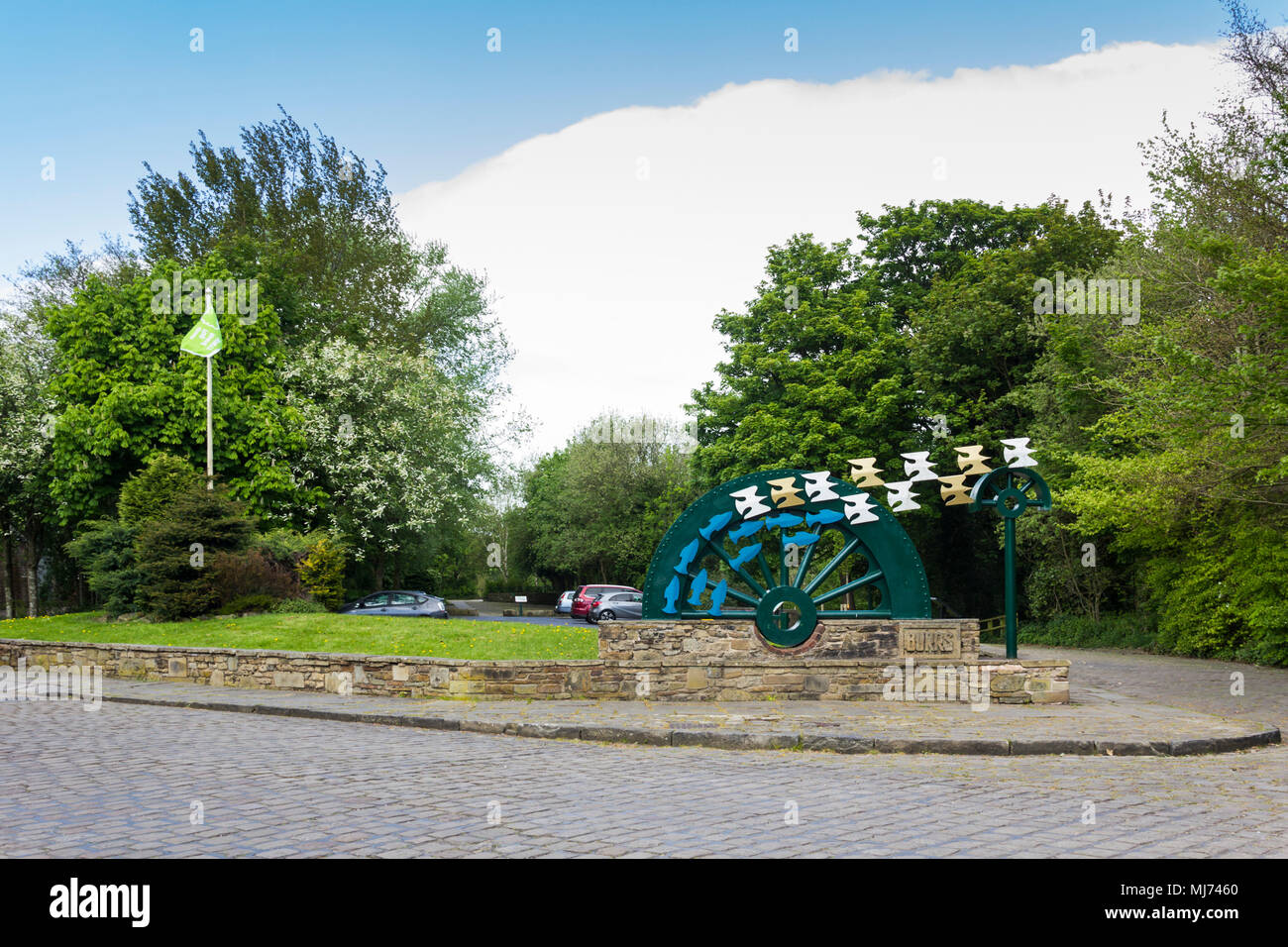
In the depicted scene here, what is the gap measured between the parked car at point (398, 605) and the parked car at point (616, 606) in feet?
19.6

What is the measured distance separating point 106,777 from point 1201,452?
19148 mm

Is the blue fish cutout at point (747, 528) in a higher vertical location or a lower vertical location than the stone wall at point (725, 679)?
higher

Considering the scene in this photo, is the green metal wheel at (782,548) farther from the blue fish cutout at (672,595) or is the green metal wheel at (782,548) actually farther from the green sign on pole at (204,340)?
the green sign on pole at (204,340)

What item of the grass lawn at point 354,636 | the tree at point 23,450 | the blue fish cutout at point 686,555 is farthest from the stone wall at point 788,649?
the tree at point 23,450

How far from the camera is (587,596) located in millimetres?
37344

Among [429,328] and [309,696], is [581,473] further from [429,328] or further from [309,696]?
[309,696]

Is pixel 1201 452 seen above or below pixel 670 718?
above

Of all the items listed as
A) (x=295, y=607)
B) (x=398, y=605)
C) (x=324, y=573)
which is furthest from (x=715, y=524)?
(x=398, y=605)

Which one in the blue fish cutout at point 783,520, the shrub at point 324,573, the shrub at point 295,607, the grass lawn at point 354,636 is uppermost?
the blue fish cutout at point 783,520

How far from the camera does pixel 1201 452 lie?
19.2 m

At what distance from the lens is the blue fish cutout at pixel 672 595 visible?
49.5 ft

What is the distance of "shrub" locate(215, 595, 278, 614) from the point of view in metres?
22.0
